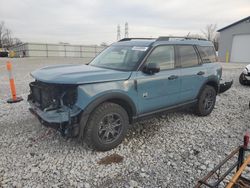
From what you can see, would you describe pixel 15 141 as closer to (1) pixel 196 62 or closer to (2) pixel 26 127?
(2) pixel 26 127

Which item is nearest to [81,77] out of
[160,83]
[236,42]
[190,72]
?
[160,83]

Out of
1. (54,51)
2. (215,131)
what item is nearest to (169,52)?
(215,131)

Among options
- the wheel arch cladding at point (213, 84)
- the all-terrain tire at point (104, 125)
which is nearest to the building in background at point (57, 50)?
the wheel arch cladding at point (213, 84)

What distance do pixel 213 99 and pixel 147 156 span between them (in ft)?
9.23

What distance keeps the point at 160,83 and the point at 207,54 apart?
1.98 meters

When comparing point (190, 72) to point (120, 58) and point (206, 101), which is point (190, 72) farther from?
point (120, 58)

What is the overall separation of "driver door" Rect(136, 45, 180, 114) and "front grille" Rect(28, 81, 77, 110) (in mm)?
1158

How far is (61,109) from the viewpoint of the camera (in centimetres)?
321

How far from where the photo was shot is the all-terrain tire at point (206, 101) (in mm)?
5021

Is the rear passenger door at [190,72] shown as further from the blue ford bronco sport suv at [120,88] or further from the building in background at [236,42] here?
the building in background at [236,42]

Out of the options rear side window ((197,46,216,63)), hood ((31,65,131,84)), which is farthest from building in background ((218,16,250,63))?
hood ((31,65,131,84))

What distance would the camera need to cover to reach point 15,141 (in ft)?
12.5

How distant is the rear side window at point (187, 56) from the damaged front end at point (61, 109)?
2465 mm

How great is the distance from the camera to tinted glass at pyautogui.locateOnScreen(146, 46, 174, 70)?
396cm
